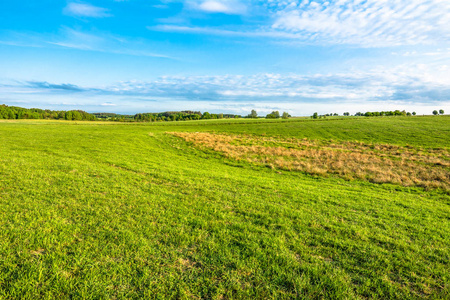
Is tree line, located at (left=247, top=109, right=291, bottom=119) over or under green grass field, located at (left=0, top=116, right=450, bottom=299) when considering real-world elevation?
over

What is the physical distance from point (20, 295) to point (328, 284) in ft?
19.0

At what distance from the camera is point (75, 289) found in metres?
3.89

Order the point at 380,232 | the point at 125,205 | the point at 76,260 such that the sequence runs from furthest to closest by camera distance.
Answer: the point at 125,205 → the point at 380,232 → the point at 76,260

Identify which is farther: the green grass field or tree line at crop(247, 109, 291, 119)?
tree line at crop(247, 109, 291, 119)

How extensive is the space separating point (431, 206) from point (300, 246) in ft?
30.1

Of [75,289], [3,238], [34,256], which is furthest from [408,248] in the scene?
[3,238]

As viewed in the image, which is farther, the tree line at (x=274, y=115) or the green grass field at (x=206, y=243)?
the tree line at (x=274, y=115)

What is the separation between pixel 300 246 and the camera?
5.61m

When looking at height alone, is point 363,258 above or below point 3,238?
below

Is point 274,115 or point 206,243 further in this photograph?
point 274,115

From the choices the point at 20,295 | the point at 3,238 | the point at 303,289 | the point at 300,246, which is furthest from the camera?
the point at 300,246

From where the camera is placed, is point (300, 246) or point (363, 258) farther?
point (300, 246)

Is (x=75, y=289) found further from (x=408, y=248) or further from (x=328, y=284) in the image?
(x=408, y=248)

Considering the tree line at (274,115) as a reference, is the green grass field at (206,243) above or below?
below
